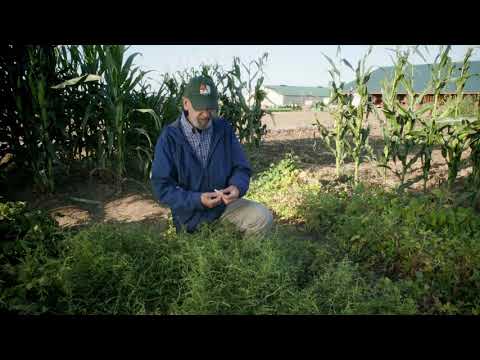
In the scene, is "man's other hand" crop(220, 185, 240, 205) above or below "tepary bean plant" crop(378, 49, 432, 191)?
below

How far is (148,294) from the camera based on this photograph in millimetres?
2152

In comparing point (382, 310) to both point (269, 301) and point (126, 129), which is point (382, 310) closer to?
point (269, 301)

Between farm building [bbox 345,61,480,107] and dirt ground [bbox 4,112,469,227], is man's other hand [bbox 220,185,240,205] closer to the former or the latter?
dirt ground [bbox 4,112,469,227]

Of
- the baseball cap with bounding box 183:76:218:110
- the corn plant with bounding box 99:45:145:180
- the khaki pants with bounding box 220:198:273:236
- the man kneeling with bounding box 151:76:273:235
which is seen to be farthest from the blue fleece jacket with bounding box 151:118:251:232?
the corn plant with bounding box 99:45:145:180

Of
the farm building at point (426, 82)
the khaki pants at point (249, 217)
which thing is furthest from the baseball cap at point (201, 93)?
the farm building at point (426, 82)

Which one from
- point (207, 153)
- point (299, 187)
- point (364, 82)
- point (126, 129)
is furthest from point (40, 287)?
point (364, 82)

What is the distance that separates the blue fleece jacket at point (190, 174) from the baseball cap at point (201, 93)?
0.28m

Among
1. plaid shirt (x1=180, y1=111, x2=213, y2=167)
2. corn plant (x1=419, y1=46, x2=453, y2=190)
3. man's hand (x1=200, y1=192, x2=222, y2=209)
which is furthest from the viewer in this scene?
corn plant (x1=419, y1=46, x2=453, y2=190)

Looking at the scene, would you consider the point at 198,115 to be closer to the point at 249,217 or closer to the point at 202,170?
the point at 202,170

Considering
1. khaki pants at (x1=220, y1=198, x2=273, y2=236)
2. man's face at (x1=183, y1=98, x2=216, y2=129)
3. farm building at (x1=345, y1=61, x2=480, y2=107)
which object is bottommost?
khaki pants at (x1=220, y1=198, x2=273, y2=236)

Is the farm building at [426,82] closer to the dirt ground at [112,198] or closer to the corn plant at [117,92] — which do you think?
the dirt ground at [112,198]

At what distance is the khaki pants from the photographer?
3107mm
